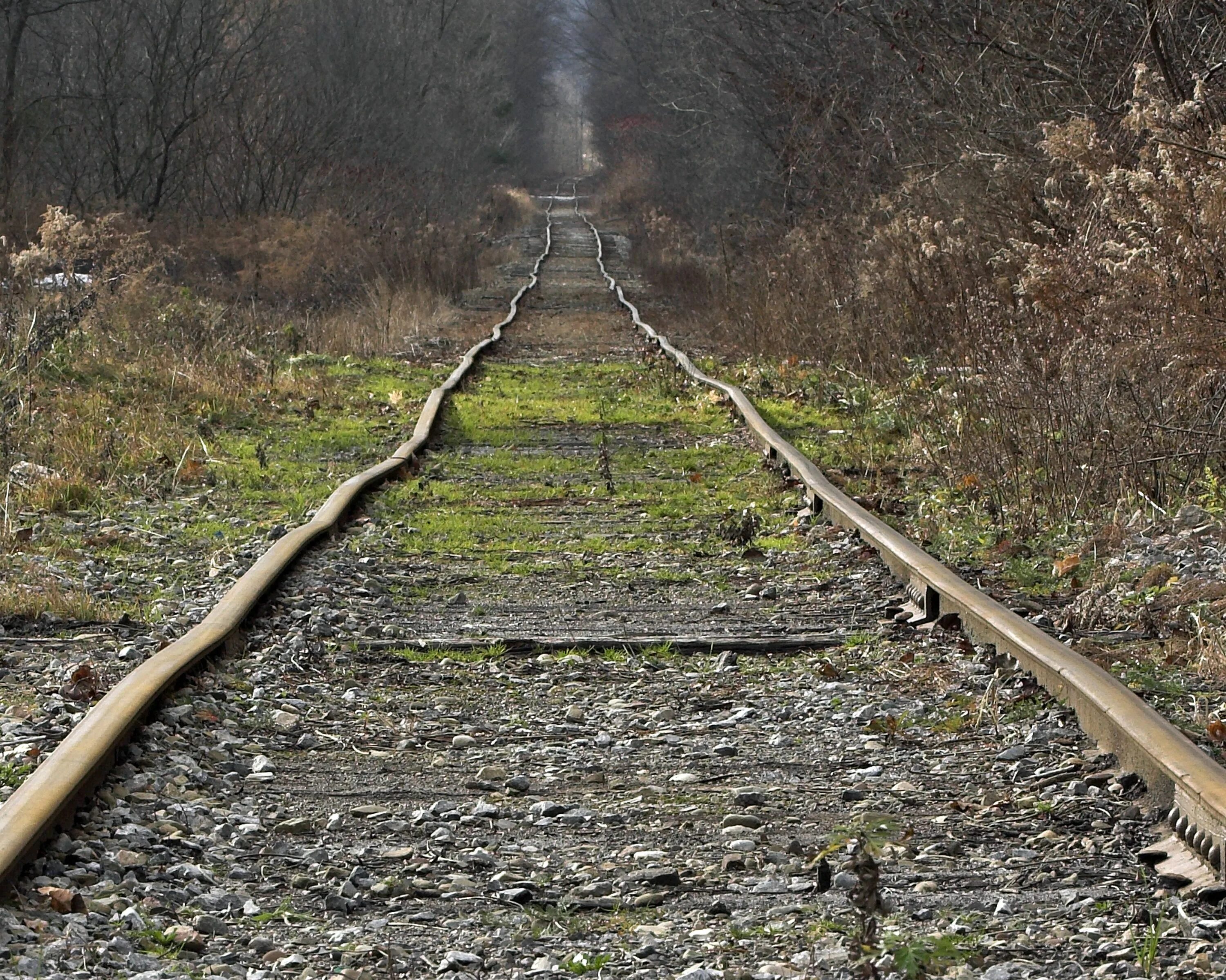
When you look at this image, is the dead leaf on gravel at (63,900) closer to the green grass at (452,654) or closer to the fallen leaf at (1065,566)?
the green grass at (452,654)

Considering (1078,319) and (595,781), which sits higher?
(1078,319)

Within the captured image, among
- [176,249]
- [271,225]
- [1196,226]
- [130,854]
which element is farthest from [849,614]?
[271,225]

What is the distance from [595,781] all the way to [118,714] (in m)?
1.28

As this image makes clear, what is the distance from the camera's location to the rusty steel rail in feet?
11.0

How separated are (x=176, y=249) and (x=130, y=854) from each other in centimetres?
2137

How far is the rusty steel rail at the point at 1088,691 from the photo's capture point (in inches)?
132

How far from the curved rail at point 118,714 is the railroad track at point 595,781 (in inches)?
0.5

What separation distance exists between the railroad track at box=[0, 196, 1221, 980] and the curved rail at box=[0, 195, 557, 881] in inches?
0.5

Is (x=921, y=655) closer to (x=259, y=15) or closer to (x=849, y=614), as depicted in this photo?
(x=849, y=614)

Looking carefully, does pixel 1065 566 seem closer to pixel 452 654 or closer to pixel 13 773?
pixel 452 654

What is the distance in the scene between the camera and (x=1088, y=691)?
4195 mm

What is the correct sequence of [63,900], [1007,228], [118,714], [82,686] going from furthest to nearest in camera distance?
[1007,228] → [82,686] → [118,714] → [63,900]

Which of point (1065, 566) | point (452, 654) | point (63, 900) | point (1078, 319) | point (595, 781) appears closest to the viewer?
point (63, 900)

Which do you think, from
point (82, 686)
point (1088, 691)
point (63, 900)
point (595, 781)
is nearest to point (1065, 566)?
point (1088, 691)
